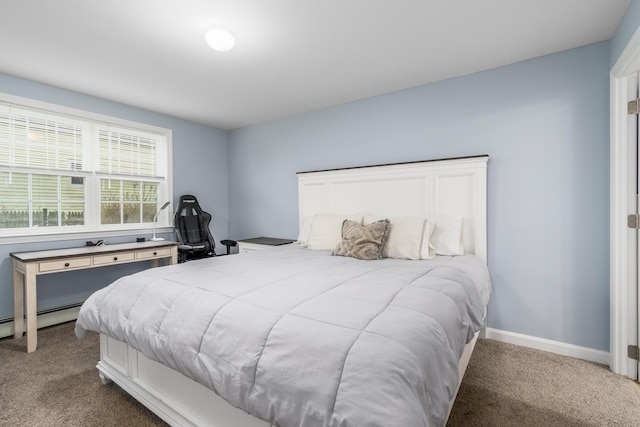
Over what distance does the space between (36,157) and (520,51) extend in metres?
4.58

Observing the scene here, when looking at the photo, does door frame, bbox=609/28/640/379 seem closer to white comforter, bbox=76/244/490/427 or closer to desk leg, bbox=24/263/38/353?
white comforter, bbox=76/244/490/427

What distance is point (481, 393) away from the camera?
6.27 ft

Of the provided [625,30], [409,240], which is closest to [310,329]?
[409,240]

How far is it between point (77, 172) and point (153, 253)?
121 centimetres

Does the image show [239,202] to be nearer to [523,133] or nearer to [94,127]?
[94,127]

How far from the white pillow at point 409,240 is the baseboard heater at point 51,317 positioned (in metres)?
3.31

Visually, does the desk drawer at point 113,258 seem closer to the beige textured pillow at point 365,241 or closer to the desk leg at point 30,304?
the desk leg at point 30,304

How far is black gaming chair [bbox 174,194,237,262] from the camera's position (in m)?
3.81

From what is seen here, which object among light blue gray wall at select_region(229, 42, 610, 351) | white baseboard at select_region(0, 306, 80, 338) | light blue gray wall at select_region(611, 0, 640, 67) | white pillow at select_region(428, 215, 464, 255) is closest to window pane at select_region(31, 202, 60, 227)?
white baseboard at select_region(0, 306, 80, 338)

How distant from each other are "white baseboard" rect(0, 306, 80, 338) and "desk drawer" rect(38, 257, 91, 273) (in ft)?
2.50

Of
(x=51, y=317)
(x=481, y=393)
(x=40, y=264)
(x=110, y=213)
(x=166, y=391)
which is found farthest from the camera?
(x=110, y=213)

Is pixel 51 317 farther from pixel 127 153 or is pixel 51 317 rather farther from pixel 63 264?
pixel 127 153

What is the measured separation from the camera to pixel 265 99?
3494 millimetres

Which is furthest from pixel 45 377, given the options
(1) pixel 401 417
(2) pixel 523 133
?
(2) pixel 523 133
